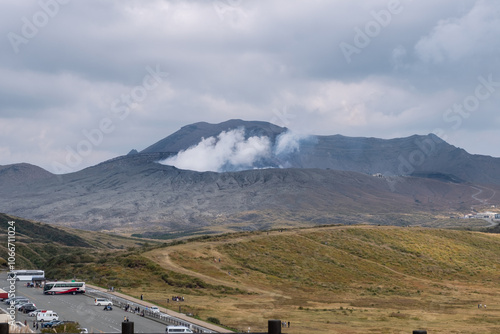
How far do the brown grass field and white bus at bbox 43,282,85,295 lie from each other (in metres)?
9.95

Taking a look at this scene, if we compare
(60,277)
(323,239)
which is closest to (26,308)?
(60,277)

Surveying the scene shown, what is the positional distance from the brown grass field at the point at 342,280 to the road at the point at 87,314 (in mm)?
9698

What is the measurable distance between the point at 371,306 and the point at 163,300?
32.0 metres

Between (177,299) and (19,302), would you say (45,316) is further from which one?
(177,299)

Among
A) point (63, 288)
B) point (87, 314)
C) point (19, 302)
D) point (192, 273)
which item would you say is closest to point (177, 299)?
point (63, 288)

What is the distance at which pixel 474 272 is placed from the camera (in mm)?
144500

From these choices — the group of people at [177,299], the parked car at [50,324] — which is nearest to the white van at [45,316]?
the parked car at [50,324]

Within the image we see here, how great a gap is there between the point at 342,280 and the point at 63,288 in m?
58.8

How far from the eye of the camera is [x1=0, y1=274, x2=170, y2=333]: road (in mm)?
62438

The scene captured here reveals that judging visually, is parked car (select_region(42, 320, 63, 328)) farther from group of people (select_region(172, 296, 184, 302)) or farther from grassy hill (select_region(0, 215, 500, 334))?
group of people (select_region(172, 296, 184, 302))

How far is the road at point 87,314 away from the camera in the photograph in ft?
205

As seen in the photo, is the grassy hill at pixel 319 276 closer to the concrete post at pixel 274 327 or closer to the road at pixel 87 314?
the road at pixel 87 314

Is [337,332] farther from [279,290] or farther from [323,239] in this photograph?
[323,239]

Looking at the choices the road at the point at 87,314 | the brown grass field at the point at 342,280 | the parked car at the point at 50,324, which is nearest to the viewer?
the parked car at the point at 50,324
